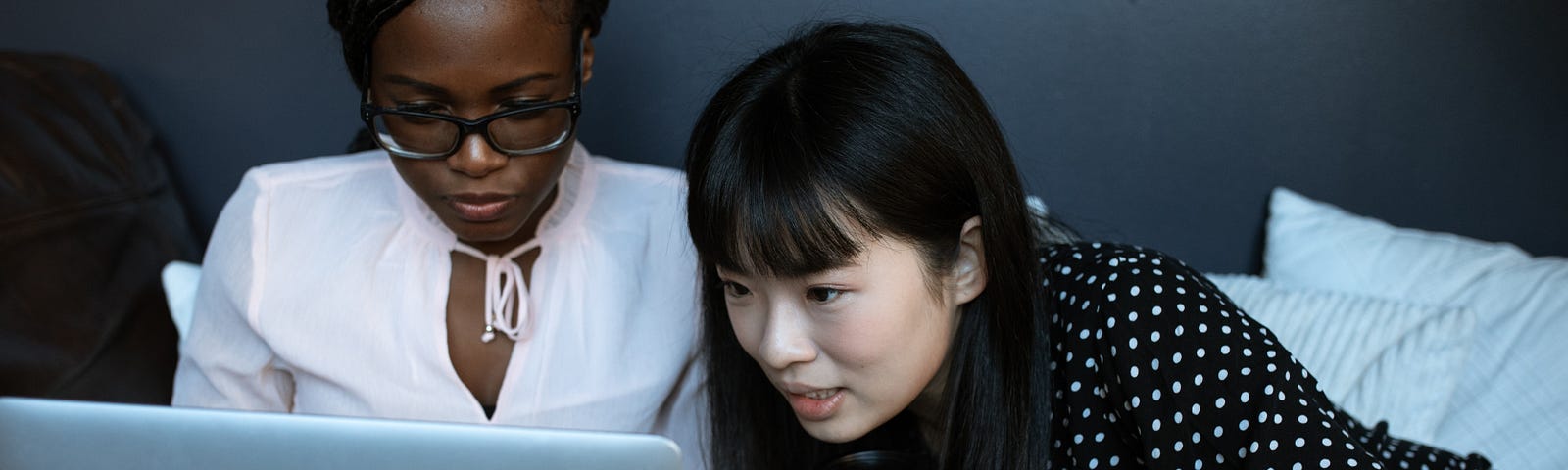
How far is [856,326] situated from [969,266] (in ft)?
0.47

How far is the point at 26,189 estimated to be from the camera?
151 cm

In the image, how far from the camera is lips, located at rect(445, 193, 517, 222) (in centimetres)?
118

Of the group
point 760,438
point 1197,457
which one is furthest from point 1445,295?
point 760,438

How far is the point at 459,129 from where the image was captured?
44.7 inches

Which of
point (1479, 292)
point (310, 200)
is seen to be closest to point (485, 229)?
point (310, 200)

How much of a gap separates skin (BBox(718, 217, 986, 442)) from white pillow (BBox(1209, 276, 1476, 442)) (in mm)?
572

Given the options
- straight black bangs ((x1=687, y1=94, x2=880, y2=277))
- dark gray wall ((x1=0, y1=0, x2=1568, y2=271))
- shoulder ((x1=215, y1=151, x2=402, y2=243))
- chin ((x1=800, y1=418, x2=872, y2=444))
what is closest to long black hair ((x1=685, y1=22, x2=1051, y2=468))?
straight black bangs ((x1=687, y1=94, x2=880, y2=277))

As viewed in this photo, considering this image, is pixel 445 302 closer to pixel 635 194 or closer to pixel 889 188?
pixel 635 194

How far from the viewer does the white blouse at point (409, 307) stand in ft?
4.31

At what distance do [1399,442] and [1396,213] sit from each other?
45cm

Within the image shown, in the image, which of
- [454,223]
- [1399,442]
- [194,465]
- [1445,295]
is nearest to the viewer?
[194,465]

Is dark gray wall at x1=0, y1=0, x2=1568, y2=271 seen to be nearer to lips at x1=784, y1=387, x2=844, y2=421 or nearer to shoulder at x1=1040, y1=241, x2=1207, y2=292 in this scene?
shoulder at x1=1040, y1=241, x2=1207, y2=292

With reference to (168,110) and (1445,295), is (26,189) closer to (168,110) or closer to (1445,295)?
(168,110)

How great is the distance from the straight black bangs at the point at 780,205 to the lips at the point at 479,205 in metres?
0.27
